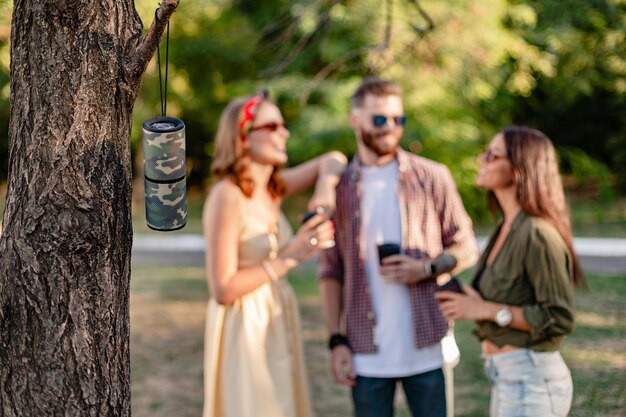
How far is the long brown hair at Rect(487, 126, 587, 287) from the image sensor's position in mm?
3297

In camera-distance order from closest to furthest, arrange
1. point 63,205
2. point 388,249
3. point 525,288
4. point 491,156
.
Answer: point 63,205 → point 525,288 → point 491,156 → point 388,249

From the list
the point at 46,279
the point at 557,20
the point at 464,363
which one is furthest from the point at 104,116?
the point at 464,363

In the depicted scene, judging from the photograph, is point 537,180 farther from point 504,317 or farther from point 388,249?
point 388,249

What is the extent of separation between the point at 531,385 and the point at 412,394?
69 centimetres

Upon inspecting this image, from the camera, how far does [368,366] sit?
368 cm

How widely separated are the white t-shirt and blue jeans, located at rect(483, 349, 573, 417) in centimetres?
48

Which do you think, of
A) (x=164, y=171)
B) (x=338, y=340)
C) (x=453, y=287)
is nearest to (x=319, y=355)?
(x=338, y=340)

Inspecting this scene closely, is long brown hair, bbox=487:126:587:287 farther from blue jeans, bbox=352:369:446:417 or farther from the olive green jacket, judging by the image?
blue jeans, bbox=352:369:446:417

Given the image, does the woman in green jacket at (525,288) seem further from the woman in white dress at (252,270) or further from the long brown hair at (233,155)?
the long brown hair at (233,155)

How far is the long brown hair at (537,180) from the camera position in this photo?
3.30 m

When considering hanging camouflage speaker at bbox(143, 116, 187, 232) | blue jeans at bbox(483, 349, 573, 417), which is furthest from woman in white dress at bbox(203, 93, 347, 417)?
hanging camouflage speaker at bbox(143, 116, 187, 232)

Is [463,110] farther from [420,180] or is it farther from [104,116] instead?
[104,116]

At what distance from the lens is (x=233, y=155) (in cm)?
375

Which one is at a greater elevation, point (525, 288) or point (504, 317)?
point (525, 288)
